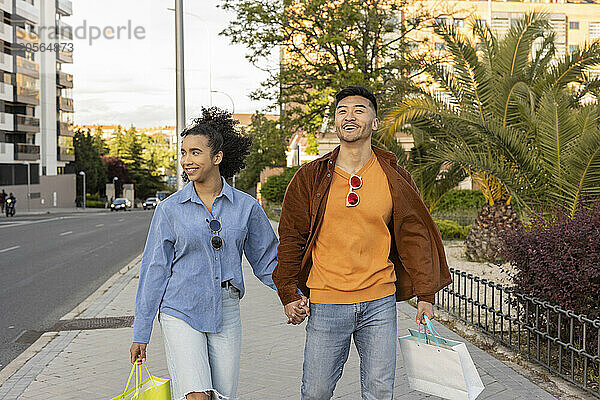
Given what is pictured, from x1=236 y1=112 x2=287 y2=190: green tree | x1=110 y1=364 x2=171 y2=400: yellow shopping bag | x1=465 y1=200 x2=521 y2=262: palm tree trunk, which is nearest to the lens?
x1=110 y1=364 x2=171 y2=400: yellow shopping bag

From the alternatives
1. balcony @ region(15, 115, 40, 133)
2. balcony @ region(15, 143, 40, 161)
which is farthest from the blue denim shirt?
balcony @ region(15, 115, 40, 133)

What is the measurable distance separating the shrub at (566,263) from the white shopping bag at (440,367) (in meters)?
2.34

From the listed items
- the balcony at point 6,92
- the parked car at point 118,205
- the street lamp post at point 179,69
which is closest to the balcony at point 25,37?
the balcony at point 6,92

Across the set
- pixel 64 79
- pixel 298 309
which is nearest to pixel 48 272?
pixel 298 309

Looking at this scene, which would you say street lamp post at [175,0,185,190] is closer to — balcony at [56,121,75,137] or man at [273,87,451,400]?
man at [273,87,451,400]

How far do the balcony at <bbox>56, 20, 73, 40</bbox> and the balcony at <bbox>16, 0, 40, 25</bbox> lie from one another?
4.06 metres

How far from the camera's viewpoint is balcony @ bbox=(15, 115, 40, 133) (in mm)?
65688

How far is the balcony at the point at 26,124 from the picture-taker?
2586 inches

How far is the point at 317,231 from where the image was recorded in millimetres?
3482

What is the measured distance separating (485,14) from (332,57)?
3890 cm

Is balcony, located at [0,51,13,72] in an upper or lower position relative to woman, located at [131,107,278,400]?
upper

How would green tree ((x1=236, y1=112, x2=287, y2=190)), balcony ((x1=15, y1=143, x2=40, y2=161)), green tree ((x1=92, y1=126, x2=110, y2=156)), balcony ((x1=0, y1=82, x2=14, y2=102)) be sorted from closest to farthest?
green tree ((x1=236, y1=112, x2=287, y2=190)) < balcony ((x1=0, y1=82, x2=14, y2=102)) < balcony ((x1=15, y1=143, x2=40, y2=161)) < green tree ((x1=92, y1=126, x2=110, y2=156))

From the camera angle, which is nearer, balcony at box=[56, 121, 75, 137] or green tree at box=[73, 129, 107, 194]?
balcony at box=[56, 121, 75, 137]

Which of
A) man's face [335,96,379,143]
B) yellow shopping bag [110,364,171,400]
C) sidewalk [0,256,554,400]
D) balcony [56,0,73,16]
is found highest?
balcony [56,0,73,16]
